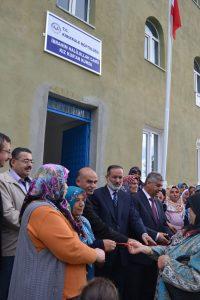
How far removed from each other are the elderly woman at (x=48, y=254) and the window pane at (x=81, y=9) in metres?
6.31

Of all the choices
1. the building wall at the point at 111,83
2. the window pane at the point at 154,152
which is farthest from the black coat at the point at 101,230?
the window pane at the point at 154,152

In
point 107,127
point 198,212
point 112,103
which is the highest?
point 112,103

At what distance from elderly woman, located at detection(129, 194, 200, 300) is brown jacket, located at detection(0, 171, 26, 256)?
4.59ft

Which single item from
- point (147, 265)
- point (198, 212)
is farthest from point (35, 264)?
point (147, 265)

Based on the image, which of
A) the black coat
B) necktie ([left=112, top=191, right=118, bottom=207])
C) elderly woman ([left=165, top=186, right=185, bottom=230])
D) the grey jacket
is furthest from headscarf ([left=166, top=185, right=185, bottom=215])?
the grey jacket

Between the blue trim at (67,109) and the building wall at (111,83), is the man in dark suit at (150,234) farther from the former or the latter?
the blue trim at (67,109)

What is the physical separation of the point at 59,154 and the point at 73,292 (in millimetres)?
6797

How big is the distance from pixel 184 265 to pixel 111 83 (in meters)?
6.05

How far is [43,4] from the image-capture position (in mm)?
6875

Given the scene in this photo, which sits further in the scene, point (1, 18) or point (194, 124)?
point (194, 124)

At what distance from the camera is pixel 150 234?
4.46m

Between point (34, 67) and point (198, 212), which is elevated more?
point (34, 67)

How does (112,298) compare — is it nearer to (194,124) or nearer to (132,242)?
(132,242)

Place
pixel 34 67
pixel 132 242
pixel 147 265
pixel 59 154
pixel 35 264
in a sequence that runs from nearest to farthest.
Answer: pixel 35 264
pixel 132 242
pixel 147 265
pixel 34 67
pixel 59 154
